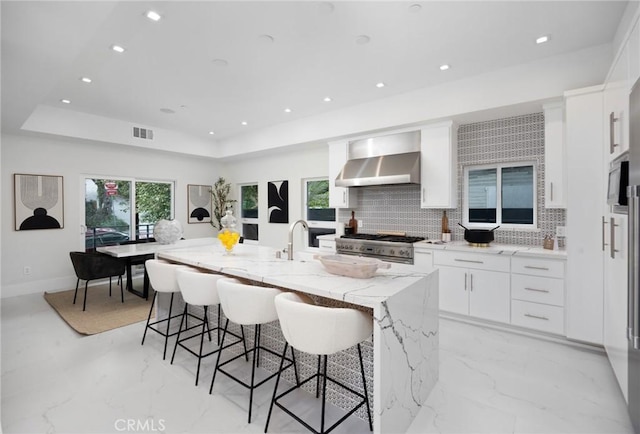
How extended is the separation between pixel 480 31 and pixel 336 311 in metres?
2.67

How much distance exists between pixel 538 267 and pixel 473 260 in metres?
0.60

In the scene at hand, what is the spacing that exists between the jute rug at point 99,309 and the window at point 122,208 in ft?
3.59

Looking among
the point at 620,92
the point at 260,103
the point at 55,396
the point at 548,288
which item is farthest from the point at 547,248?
the point at 55,396

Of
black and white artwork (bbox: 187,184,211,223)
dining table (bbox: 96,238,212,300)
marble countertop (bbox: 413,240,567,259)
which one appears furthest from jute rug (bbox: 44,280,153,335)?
marble countertop (bbox: 413,240,567,259)

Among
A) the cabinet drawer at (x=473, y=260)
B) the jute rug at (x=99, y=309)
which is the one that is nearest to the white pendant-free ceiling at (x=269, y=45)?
the cabinet drawer at (x=473, y=260)

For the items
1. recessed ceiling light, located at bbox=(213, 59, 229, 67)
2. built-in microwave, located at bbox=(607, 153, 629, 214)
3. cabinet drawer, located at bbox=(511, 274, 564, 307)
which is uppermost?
recessed ceiling light, located at bbox=(213, 59, 229, 67)

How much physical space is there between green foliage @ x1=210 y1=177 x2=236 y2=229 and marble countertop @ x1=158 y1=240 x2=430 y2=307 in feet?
13.9

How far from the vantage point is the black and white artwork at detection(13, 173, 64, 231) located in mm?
4848

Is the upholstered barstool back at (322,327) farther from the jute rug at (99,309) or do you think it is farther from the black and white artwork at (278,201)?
the black and white artwork at (278,201)

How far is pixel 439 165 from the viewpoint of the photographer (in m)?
4.02

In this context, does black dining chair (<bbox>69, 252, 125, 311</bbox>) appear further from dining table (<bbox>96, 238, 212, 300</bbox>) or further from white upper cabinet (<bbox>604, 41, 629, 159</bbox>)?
white upper cabinet (<bbox>604, 41, 629, 159</bbox>)

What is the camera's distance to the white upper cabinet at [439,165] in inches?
156

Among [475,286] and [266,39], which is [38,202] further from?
[475,286]

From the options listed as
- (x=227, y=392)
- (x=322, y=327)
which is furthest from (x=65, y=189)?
(x=322, y=327)
